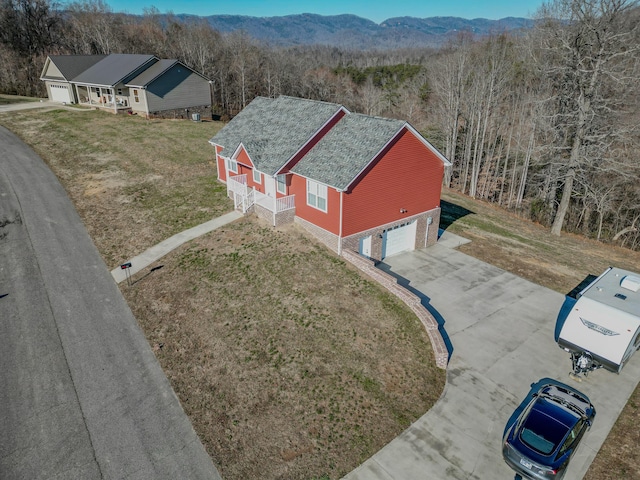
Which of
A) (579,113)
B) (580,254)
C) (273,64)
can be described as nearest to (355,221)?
(580,254)

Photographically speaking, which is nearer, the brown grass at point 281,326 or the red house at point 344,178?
the brown grass at point 281,326

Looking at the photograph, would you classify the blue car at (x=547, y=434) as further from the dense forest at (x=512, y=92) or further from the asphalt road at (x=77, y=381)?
the dense forest at (x=512, y=92)

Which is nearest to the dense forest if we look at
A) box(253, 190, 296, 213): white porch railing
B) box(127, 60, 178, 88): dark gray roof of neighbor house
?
box(127, 60, 178, 88): dark gray roof of neighbor house

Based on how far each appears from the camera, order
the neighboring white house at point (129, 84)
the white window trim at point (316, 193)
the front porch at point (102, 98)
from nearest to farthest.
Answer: the white window trim at point (316, 193), the neighboring white house at point (129, 84), the front porch at point (102, 98)

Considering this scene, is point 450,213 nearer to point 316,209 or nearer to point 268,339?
point 316,209

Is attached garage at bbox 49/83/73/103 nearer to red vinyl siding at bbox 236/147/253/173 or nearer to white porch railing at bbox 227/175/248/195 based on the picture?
white porch railing at bbox 227/175/248/195

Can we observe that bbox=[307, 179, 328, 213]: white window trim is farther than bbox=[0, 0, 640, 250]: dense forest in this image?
No

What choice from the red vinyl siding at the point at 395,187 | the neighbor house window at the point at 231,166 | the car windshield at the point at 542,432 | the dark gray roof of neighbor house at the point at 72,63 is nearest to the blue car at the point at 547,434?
the car windshield at the point at 542,432
